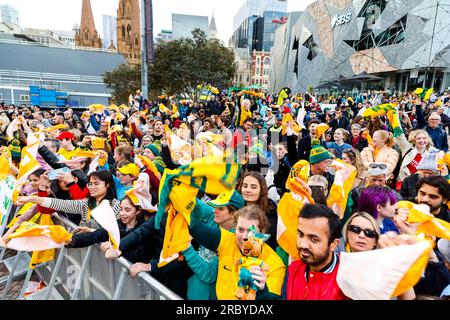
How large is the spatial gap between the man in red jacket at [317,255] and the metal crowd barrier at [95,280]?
0.83m

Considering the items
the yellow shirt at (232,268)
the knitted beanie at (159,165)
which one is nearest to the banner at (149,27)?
Result: the knitted beanie at (159,165)

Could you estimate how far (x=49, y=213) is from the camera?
3508mm

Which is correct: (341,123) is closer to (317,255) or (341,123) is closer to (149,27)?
(317,255)

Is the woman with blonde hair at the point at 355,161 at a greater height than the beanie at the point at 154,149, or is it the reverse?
the woman with blonde hair at the point at 355,161

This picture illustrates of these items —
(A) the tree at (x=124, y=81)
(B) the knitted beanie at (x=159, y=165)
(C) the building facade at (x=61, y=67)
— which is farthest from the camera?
(C) the building facade at (x=61, y=67)

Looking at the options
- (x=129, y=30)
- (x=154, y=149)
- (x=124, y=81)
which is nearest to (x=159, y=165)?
(x=154, y=149)

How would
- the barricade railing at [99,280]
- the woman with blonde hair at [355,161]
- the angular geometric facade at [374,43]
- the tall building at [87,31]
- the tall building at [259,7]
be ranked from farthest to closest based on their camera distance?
the tall building at [259,7] < the tall building at [87,31] < the angular geometric facade at [374,43] < the woman with blonde hair at [355,161] < the barricade railing at [99,280]

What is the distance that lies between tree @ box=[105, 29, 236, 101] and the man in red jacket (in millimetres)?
24494

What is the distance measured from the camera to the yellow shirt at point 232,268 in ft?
6.87

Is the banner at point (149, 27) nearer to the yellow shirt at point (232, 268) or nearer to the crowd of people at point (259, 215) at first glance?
the crowd of people at point (259, 215)

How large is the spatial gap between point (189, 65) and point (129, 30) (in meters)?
69.8

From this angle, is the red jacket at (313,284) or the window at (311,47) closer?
the red jacket at (313,284)
